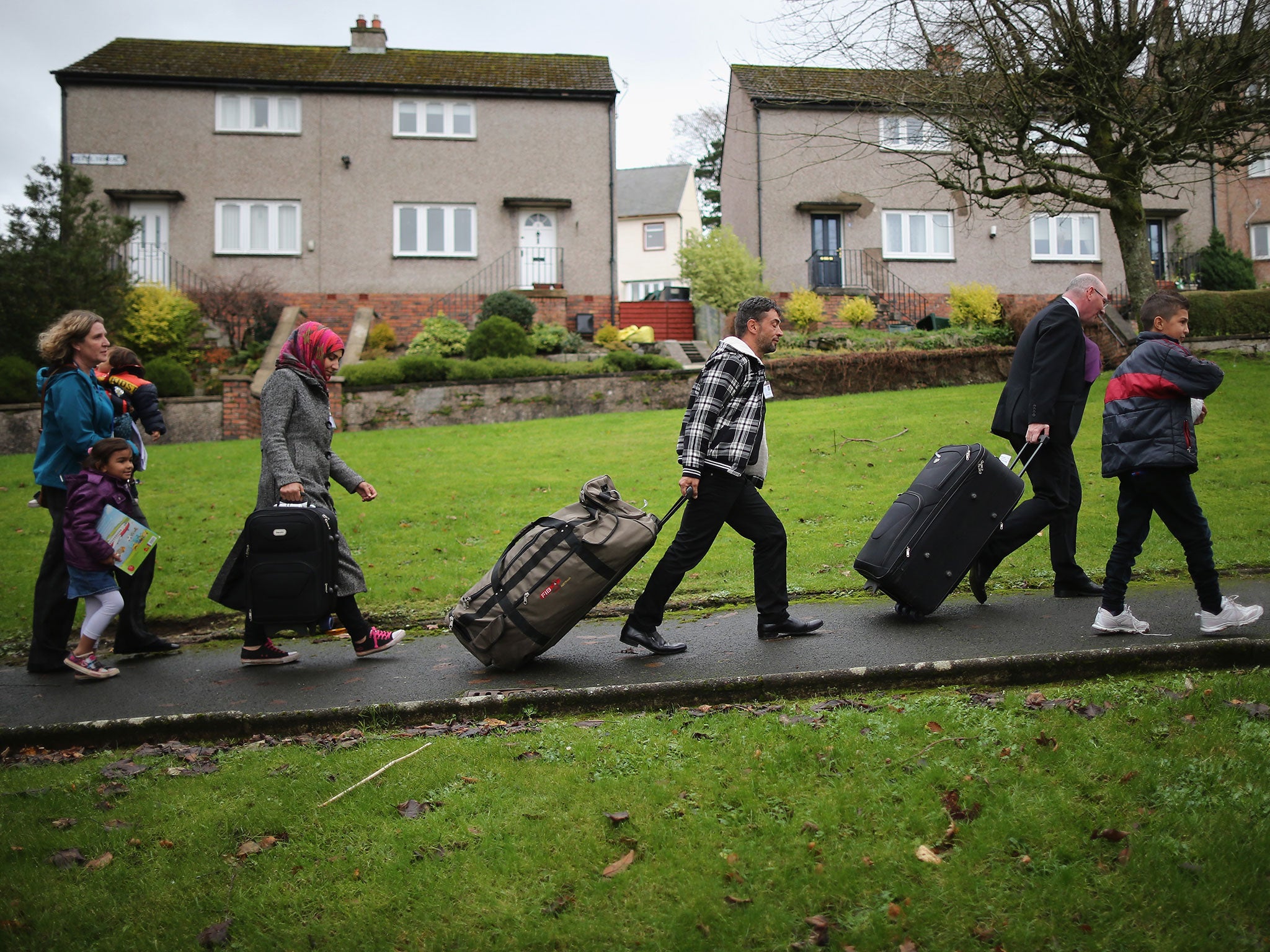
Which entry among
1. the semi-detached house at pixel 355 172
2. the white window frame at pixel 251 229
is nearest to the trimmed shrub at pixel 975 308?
the semi-detached house at pixel 355 172

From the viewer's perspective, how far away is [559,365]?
19.7 m

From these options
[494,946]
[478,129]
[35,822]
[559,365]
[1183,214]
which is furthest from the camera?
[1183,214]

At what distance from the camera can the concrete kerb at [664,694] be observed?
4641mm

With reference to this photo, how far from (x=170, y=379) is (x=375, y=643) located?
598 inches

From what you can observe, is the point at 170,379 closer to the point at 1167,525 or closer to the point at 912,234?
the point at 1167,525

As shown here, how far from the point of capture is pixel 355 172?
88.5ft

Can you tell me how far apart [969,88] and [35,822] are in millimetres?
13876

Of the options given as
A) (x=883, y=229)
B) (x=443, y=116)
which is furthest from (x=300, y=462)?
(x=883, y=229)

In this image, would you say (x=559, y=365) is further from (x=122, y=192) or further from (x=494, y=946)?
(x=494, y=946)

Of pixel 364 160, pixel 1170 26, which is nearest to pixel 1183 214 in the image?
pixel 1170 26

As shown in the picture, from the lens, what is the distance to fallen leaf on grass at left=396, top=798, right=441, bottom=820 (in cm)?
357

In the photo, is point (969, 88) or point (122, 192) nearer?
point (969, 88)

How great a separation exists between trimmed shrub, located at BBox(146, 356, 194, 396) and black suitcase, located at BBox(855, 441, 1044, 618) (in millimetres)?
16883

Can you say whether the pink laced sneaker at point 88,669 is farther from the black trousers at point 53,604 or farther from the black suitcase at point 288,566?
the black suitcase at point 288,566
